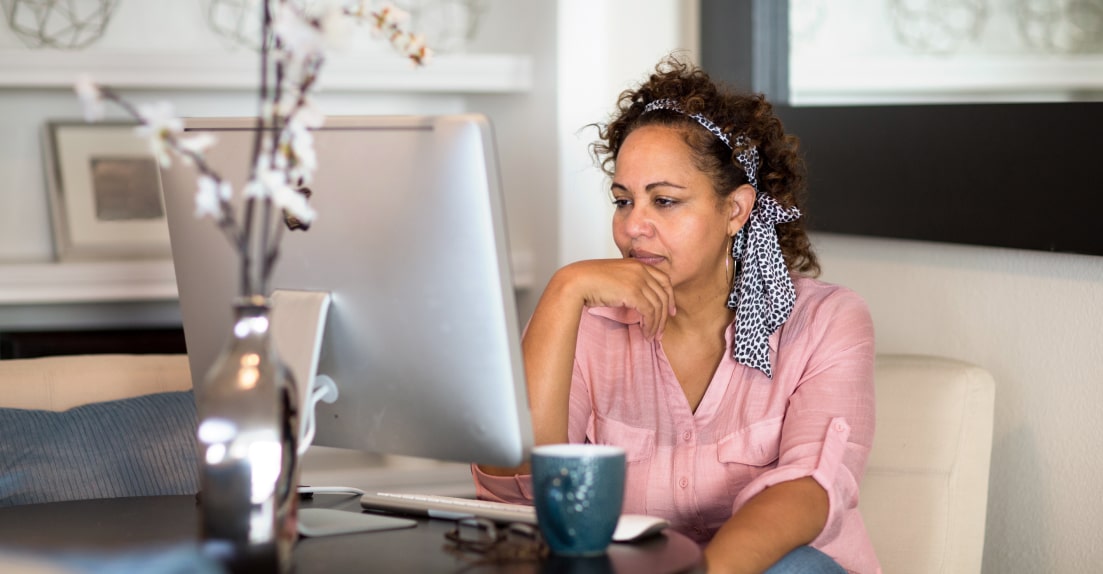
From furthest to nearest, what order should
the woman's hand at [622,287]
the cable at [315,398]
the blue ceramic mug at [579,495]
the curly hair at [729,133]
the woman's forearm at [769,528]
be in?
the curly hair at [729,133] → the woman's hand at [622,287] → the woman's forearm at [769,528] → the cable at [315,398] → the blue ceramic mug at [579,495]

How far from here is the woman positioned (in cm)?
160

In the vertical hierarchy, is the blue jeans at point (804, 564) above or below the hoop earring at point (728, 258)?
below

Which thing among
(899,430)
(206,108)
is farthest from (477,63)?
(899,430)

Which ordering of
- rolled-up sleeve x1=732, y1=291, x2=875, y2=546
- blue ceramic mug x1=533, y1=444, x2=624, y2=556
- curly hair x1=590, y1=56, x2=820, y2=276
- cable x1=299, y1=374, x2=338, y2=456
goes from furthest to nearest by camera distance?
1. curly hair x1=590, y1=56, x2=820, y2=276
2. rolled-up sleeve x1=732, y1=291, x2=875, y2=546
3. cable x1=299, y1=374, x2=338, y2=456
4. blue ceramic mug x1=533, y1=444, x2=624, y2=556

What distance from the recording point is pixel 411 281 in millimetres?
1157

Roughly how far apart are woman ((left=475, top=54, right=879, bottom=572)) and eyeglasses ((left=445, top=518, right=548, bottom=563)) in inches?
13.0

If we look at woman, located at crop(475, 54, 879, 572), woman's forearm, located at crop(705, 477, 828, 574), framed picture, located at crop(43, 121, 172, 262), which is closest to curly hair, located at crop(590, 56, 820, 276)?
woman, located at crop(475, 54, 879, 572)

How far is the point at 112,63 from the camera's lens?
2670 mm

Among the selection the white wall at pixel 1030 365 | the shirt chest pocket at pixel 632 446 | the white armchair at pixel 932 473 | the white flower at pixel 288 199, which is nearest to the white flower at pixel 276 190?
the white flower at pixel 288 199

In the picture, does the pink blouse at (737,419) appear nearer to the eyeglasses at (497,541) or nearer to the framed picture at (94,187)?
the eyeglasses at (497,541)

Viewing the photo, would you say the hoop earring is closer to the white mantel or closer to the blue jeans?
the blue jeans

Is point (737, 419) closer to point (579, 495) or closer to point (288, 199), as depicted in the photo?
point (579, 495)

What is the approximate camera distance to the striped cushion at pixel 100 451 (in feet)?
5.73

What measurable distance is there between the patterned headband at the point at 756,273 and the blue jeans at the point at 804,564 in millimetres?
342
